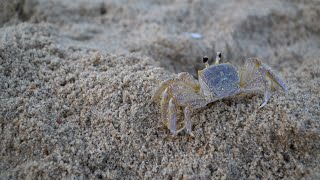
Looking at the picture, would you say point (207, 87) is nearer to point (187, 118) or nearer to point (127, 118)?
point (187, 118)

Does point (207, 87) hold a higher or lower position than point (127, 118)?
higher

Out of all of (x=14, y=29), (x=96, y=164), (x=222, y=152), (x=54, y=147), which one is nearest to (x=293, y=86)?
(x=222, y=152)

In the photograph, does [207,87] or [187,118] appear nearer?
[187,118]

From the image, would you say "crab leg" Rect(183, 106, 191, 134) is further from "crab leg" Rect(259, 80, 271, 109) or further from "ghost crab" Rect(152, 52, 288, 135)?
"crab leg" Rect(259, 80, 271, 109)

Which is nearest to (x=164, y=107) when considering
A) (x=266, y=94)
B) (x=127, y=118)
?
(x=127, y=118)

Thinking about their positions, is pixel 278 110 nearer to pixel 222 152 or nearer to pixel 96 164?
pixel 222 152

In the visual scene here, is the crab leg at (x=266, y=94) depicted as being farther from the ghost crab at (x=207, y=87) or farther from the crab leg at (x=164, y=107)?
the crab leg at (x=164, y=107)
